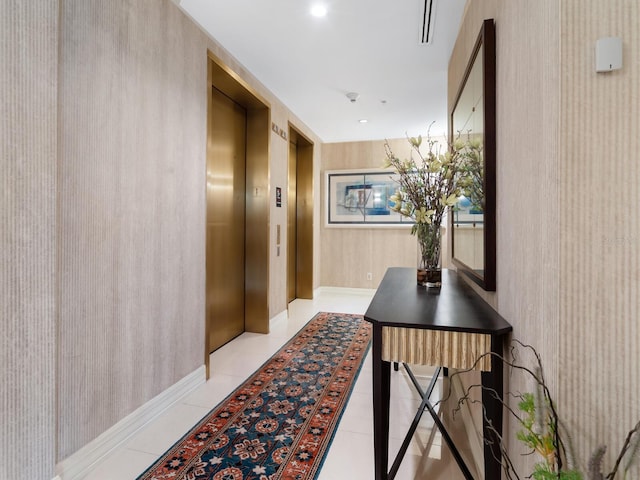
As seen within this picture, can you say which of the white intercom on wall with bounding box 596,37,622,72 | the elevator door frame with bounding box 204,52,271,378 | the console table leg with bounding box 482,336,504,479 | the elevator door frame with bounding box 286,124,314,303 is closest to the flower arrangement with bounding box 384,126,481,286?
the console table leg with bounding box 482,336,504,479

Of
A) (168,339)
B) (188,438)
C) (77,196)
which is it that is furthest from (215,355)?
(77,196)

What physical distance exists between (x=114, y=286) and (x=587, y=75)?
82.9 inches

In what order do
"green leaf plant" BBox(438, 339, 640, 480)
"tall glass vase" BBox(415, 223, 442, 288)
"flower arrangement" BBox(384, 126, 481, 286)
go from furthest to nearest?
"tall glass vase" BBox(415, 223, 442, 288)
"flower arrangement" BBox(384, 126, 481, 286)
"green leaf plant" BBox(438, 339, 640, 480)

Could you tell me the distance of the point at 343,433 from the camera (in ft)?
6.50

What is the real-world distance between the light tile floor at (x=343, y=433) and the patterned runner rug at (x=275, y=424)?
7 centimetres

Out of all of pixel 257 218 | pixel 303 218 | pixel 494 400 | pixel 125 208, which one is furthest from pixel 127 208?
pixel 303 218

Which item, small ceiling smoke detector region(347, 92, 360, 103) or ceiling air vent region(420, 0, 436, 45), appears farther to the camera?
small ceiling smoke detector region(347, 92, 360, 103)

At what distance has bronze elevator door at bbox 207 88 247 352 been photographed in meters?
3.17

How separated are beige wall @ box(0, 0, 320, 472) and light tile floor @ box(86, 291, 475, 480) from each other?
193 millimetres

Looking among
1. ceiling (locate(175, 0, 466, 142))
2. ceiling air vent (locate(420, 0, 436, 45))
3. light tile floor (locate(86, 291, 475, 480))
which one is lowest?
light tile floor (locate(86, 291, 475, 480))

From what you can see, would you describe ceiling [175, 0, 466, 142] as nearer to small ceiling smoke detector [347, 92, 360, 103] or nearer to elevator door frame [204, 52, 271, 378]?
small ceiling smoke detector [347, 92, 360, 103]

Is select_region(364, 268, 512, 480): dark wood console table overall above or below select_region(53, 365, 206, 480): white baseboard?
above

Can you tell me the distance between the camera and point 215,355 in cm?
317

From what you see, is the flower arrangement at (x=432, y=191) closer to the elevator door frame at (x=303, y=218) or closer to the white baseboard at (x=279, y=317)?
the white baseboard at (x=279, y=317)
